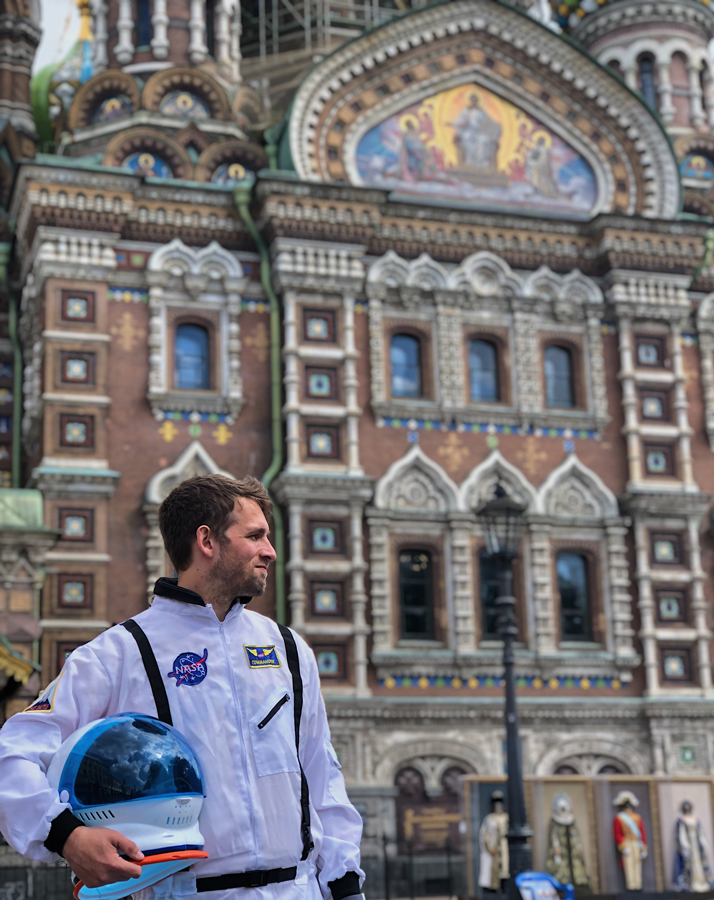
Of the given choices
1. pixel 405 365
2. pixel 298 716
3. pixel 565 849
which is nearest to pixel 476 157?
pixel 405 365

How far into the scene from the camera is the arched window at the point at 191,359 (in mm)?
18031

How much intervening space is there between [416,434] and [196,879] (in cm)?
1522

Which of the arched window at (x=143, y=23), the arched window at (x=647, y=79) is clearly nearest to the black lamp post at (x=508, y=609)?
the arched window at (x=143, y=23)

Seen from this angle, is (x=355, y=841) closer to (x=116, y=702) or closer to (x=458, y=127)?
(x=116, y=702)

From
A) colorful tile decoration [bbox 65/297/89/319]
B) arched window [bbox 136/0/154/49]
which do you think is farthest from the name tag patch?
arched window [bbox 136/0/154/49]

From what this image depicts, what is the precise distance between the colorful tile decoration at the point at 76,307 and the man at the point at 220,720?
46.1ft

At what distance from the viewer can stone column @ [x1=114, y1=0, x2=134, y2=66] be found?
20.1 m

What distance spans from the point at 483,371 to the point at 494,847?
6949 mm

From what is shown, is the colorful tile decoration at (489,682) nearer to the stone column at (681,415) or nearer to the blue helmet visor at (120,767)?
the stone column at (681,415)

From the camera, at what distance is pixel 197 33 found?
20281 mm

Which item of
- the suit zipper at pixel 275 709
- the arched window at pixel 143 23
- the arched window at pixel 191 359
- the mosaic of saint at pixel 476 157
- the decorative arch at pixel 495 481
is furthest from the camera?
the arched window at pixel 143 23

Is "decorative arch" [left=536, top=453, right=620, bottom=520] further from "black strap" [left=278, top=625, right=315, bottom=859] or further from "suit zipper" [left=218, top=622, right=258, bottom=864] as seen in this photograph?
"suit zipper" [left=218, top=622, right=258, bottom=864]

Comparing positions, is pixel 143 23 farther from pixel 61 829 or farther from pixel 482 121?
pixel 61 829

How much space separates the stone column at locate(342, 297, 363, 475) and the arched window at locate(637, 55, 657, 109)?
332 inches
